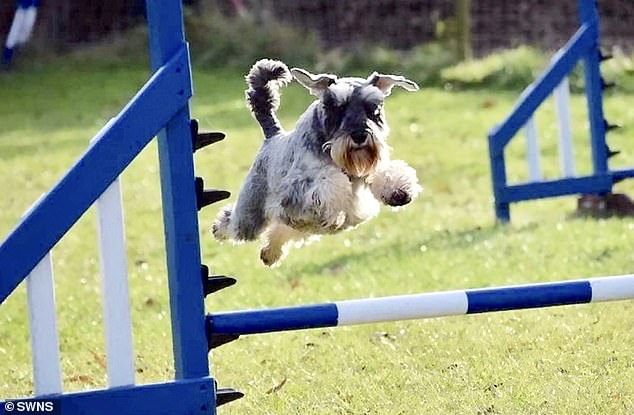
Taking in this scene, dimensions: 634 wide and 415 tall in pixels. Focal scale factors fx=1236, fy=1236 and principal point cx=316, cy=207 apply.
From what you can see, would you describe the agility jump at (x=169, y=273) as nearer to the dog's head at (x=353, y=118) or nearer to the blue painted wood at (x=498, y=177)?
the dog's head at (x=353, y=118)

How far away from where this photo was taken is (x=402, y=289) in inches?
252

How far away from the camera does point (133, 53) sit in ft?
54.6

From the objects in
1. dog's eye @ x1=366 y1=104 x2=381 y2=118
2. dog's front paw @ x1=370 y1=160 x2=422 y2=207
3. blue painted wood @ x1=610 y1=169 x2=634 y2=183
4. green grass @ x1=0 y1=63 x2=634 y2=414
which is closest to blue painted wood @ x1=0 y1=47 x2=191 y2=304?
dog's eye @ x1=366 y1=104 x2=381 y2=118

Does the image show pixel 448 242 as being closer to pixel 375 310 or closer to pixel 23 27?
pixel 375 310

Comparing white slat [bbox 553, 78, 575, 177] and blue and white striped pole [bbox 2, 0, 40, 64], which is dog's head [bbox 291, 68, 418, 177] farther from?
blue and white striped pole [bbox 2, 0, 40, 64]

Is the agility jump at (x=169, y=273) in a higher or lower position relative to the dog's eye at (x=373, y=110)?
lower

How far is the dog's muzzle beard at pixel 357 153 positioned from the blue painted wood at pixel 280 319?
512 mm

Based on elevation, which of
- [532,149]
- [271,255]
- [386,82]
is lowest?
[271,255]

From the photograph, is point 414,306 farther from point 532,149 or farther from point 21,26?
point 21,26

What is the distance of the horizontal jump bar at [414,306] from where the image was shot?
363cm

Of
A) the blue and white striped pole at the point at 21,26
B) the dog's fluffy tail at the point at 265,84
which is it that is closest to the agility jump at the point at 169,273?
the dog's fluffy tail at the point at 265,84

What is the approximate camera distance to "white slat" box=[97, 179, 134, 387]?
3635 mm

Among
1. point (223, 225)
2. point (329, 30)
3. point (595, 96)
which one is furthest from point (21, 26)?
point (223, 225)

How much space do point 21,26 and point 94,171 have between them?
12.3 metres
